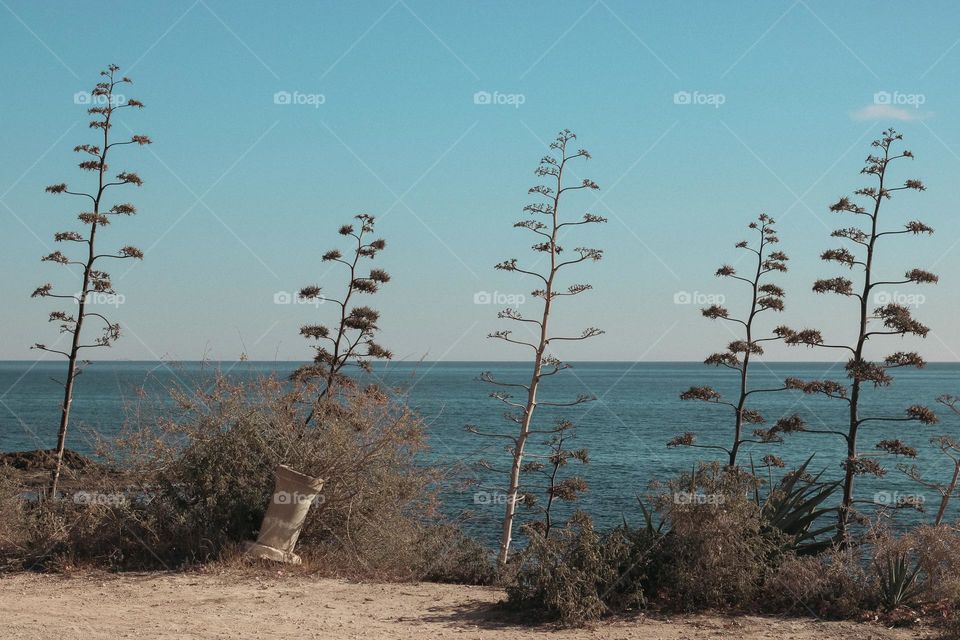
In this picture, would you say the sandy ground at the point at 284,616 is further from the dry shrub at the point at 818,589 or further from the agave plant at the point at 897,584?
the agave plant at the point at 897,584

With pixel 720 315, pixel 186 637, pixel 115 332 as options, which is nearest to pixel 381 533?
pixel 186 637

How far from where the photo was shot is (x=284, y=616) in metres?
9.09

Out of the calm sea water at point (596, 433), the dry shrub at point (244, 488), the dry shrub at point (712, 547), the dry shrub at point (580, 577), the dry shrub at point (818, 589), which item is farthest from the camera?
the calm sea water at point (596, 433)

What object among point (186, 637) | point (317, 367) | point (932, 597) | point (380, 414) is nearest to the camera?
point (186, 637)

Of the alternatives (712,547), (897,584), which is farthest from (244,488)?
(897,584)

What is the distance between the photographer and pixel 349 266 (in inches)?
889

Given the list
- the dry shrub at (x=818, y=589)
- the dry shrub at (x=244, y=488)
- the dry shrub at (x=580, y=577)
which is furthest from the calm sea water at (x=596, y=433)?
the dry shrub at (x=818, y=589)

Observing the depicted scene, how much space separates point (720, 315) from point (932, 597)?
10.3 m

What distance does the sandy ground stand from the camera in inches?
336

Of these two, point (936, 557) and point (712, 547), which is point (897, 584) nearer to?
point (936, 557)

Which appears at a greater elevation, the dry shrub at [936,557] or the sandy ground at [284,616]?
the dry shrub at [936,557]

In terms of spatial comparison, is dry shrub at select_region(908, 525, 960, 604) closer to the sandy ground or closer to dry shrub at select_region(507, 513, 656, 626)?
the sandy ground

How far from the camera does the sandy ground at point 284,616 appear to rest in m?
8.55

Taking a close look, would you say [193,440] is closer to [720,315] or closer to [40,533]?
[40,533]
